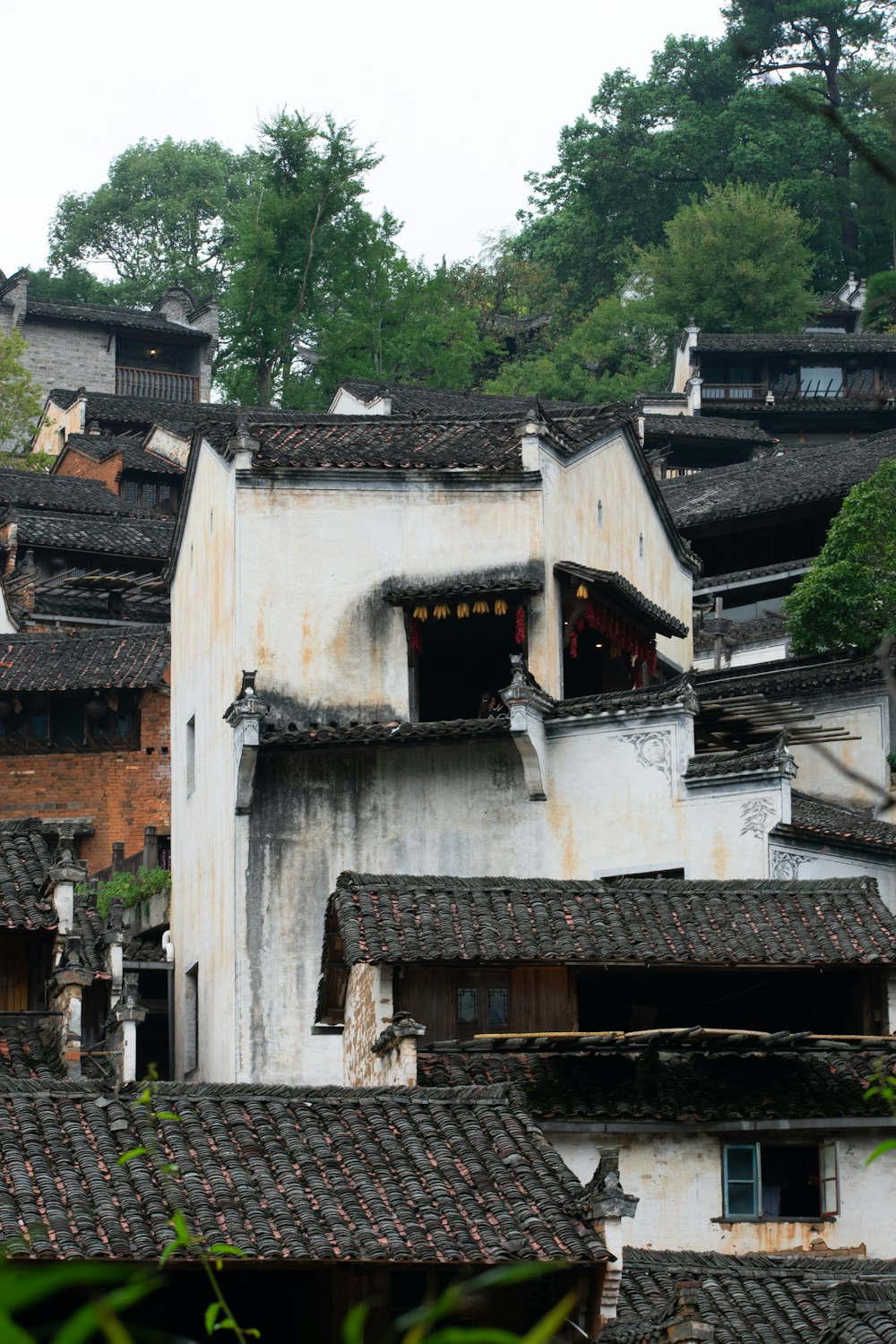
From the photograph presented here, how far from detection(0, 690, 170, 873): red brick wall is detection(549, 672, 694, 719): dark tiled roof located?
15633 millimetres

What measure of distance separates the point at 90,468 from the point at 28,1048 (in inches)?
1600

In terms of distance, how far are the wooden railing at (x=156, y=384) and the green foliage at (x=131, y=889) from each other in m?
40.3

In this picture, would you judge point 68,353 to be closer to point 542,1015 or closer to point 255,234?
point 255,234

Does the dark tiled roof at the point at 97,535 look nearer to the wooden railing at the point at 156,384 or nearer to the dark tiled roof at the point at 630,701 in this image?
the dark tiled roof at the point at 630,701

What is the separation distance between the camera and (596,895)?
27500 mm

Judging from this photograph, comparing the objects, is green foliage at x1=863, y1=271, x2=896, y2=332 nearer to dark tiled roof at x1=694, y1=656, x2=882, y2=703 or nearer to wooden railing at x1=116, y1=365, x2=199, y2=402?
wooden railing at x1=116, y1=365, x2=199, y2=402

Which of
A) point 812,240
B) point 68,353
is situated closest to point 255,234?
point 68,353

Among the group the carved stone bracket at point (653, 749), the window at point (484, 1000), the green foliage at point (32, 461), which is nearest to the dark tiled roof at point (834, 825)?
the carved stone bracket at point (653, 749)

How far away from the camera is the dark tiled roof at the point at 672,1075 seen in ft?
81.9

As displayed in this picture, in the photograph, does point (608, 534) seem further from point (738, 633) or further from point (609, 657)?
point (738, 633)

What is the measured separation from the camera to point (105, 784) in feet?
151

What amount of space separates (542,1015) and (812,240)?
208 feet

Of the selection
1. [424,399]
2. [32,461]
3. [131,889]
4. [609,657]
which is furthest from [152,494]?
[609,657]

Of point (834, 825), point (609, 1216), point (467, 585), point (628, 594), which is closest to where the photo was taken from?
point (609, 1216)
